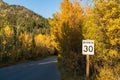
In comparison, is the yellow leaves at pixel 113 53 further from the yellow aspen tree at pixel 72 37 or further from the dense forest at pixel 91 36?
the yellow aspen tree at pixel 72 37

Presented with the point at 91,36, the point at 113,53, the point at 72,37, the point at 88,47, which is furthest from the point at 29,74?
the point at 88,47

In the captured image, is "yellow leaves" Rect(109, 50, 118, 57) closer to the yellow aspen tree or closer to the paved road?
the yellow aspen tree

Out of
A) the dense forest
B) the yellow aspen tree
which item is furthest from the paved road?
the yellow aspen tree

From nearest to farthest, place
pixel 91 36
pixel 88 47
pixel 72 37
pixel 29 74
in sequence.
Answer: pixel 88 47 < pixel 91 36 < pixel 72 37 < pixel 29 74

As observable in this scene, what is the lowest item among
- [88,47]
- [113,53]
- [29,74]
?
[29,74]

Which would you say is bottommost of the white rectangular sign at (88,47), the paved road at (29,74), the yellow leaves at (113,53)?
the paved road at (29,74)

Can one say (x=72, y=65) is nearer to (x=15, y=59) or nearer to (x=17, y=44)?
(x=15, y=59)

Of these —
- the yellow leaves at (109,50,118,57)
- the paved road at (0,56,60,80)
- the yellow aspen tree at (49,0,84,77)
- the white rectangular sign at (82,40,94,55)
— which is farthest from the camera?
the paved road at (0,56,60,80)

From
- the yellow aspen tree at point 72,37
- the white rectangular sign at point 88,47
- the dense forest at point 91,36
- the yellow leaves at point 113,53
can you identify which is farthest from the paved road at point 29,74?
the white rectangular sign at point 88,47

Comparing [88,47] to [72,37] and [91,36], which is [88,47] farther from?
[72,37]

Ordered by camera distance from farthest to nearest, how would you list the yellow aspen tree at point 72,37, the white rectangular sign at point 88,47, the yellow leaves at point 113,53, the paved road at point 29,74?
the paved road at point 29,74, the yellow aspen tree at point 72,37, the yellow leaves at point 113,53, the white rectangular sign at point 88,47

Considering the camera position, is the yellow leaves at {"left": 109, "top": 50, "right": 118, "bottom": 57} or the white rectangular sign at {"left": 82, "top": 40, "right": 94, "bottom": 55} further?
the yellow leaves at {"left": 109, "top": 50, "right": 118, "bottom": 57}

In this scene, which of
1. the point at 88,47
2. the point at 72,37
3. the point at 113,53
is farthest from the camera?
→ the point at 72,37

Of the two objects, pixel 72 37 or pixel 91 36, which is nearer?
pixel 91 36
